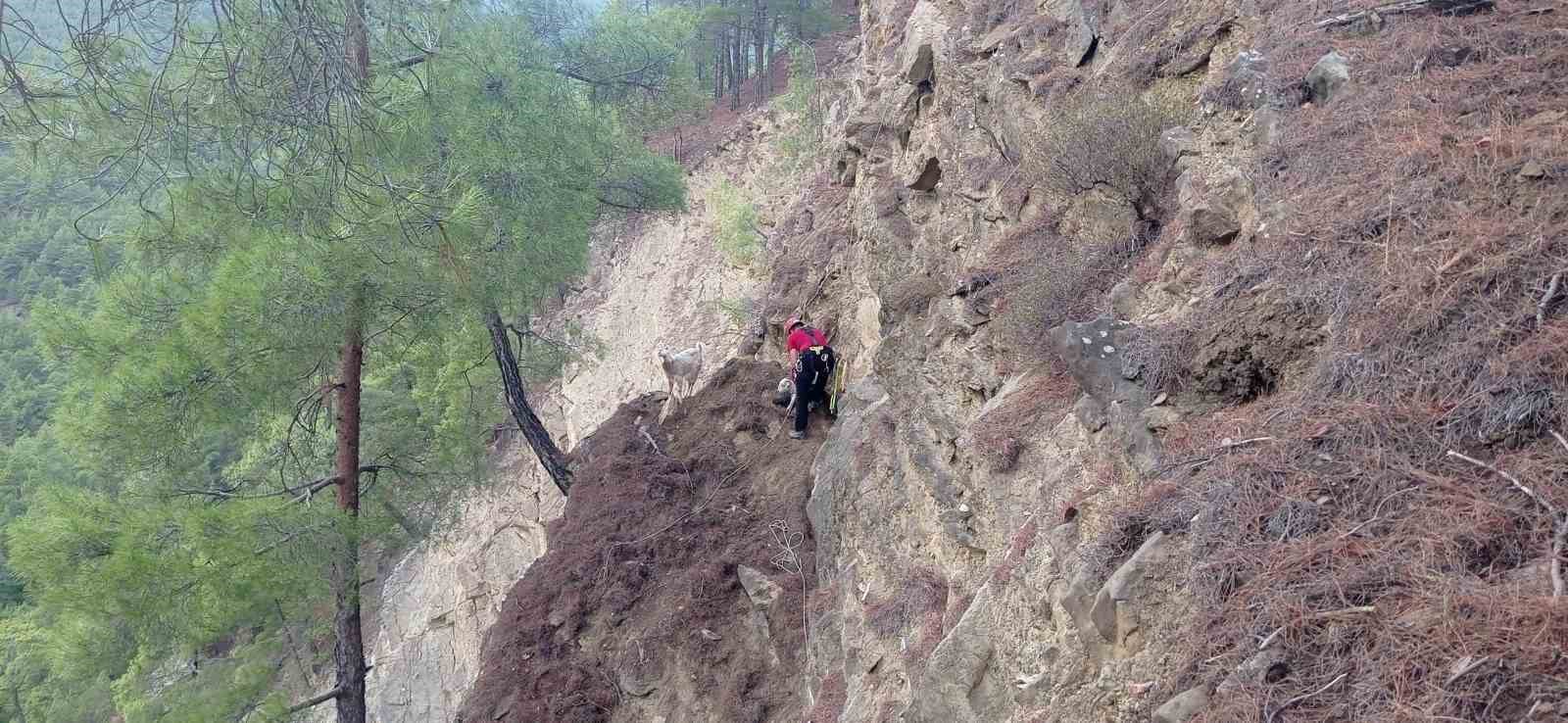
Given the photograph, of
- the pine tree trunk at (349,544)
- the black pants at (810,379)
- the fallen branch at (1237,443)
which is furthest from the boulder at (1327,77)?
the pine tree trunk at (349,544)

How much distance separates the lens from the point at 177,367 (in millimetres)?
7504

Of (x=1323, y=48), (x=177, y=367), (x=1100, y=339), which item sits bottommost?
(x=1100, y=339)

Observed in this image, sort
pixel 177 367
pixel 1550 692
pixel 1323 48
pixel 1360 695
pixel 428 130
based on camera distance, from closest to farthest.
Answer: pixel 1550 692
pixel 1360 695
pixel 1323 48
pixel 177 367
pixel 428 130

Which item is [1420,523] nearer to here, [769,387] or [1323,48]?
[1323,48]

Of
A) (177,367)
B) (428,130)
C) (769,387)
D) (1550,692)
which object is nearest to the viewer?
(1550,692)

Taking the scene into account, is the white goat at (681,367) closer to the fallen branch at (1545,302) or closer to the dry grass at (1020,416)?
the dry grass at (1020,416)

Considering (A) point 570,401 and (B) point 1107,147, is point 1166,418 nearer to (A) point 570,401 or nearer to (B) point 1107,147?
(B) point 1107,147

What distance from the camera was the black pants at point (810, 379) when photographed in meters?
9.78

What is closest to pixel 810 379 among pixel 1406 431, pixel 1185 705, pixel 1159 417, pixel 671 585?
pixel 671 585

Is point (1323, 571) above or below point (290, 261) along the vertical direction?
below

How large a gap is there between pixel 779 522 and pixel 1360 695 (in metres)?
6.32

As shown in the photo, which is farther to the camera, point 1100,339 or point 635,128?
point 635,128

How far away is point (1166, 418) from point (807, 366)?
5.19 metres

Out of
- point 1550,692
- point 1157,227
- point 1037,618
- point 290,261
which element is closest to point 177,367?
point 290,261
